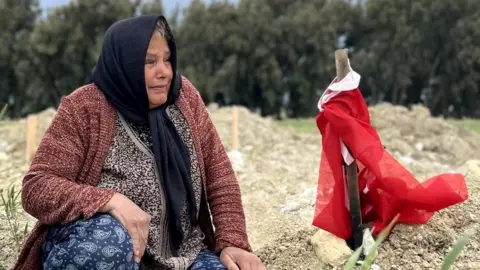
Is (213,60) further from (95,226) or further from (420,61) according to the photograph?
(95,226)

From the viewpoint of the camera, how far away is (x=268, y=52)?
29.6 m

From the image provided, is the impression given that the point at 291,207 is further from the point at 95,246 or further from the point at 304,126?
the point at 304,126

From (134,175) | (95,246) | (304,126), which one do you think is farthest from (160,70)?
(304,126)

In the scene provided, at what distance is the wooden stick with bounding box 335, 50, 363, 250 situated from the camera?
2889mm

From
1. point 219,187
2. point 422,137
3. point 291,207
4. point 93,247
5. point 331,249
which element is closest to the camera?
point 93,247

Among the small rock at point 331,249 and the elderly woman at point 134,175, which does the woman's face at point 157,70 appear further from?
the small rock at point 331,249

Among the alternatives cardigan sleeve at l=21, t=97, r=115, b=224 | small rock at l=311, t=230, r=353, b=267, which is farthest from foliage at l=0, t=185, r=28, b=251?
small rock at l=311, t=230, r=353, b=267

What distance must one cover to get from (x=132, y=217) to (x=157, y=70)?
51cm

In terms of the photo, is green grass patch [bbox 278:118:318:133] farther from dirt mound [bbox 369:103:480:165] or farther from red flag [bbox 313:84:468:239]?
red flag [bbox 313:84:468:239]

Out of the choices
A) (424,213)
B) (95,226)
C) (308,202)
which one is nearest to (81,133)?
(95,226)

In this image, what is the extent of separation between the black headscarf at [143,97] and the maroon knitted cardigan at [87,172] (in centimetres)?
7

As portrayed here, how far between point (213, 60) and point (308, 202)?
2610 cm

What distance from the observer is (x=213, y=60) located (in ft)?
99.7

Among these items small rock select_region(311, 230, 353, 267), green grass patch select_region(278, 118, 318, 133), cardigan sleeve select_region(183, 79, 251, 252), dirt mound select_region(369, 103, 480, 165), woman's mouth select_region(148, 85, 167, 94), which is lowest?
green grass patch select_region(278, 118, 318, 133)
